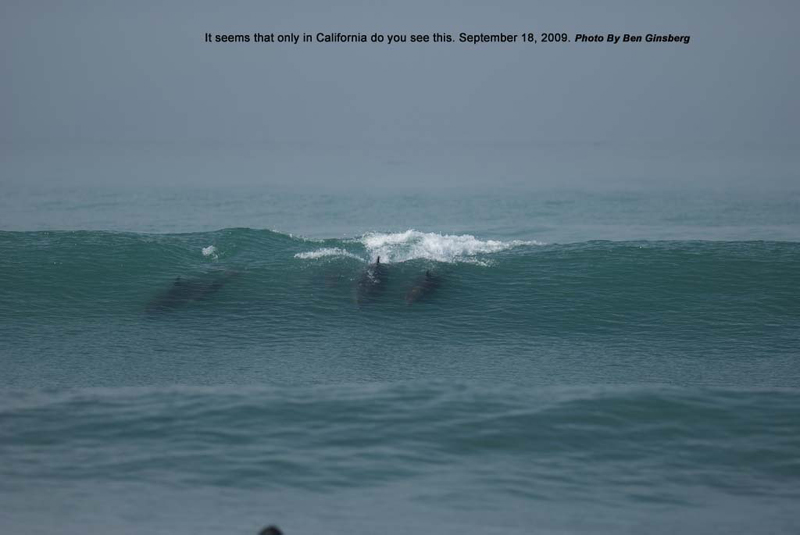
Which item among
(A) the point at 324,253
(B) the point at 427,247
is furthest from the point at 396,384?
(B) the point at 427,247

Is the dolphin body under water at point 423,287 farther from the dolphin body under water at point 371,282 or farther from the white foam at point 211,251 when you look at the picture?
the white foam at point 211,251

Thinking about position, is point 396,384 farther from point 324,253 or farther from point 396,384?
point 324,253

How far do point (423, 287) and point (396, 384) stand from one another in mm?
8809

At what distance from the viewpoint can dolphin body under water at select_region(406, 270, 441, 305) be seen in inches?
941

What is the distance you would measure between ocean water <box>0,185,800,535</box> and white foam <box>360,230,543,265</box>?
0.13 metres

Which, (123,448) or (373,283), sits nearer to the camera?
(123,448)

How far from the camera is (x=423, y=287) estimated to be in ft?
81.5

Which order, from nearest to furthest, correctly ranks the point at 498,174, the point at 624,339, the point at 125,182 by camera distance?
the point at 624,339 < the point at 125,182 < the point at 498,174

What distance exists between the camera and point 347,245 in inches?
1192

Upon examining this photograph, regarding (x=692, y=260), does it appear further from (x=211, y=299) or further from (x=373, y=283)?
(x=211, y=299)

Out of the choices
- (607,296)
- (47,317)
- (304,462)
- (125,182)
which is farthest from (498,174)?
(304,462)

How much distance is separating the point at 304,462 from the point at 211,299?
40.1 feet

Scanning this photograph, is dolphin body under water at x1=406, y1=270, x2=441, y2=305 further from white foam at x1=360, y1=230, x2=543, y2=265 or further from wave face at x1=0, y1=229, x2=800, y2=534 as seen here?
white foam at x1=360, y1=230, x2=543, y2=265

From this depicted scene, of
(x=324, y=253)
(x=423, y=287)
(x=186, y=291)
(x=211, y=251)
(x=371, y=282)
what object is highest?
(x=211, y=251)
